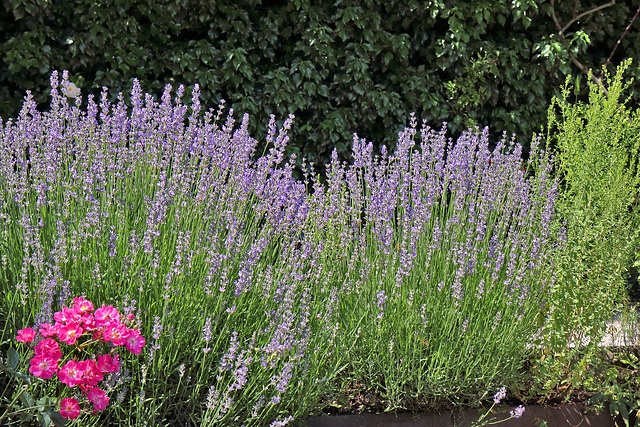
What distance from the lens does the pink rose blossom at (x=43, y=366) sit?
189 centimetres

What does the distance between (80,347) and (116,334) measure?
0.46 ft

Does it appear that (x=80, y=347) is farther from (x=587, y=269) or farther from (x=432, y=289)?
(x=587, y=269)

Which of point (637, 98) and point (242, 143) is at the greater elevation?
point (637, 98)

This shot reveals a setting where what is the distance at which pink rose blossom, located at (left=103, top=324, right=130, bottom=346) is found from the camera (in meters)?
1.93

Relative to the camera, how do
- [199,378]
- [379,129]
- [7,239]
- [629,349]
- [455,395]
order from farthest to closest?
[379,129]
[629,349]
[455,395]
[7,239]
[199,378]

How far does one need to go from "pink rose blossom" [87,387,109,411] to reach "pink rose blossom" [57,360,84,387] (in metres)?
0.06

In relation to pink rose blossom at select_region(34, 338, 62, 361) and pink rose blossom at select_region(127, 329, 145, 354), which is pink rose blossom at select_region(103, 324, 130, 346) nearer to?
pink rose blossom at select_region(127, 329, 145, 354)

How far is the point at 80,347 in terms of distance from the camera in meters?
1.98

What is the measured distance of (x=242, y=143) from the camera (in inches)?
112

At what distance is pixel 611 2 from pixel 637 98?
2.92 ft

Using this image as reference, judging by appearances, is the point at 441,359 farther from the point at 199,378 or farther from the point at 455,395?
the point at 199,378

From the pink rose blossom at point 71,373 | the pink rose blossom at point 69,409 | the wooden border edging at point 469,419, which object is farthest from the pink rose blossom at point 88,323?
the wooden border edging at point 469,419

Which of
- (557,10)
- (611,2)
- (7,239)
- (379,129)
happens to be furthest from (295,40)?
(7,239)

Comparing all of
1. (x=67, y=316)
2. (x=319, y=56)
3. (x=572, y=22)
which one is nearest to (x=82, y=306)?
(x=67, y=316)
